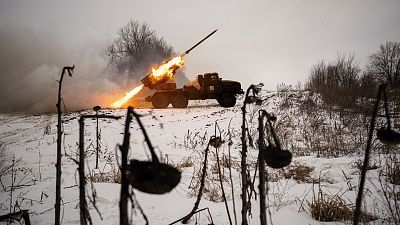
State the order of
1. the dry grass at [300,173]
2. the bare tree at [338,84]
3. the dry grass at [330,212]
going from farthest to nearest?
the bare tree at [338,84]
the dry grass at [300,173]
the dry grass at [330,212]

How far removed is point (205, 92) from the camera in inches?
624

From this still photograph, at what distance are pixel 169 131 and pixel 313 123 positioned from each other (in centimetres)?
553

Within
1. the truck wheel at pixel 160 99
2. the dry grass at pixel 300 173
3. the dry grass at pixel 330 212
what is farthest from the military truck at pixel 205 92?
the dry grass at pixel 330 212

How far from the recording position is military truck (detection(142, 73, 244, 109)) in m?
15.8

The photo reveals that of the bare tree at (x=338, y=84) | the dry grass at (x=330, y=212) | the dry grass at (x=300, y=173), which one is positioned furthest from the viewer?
the bare tree at (x=338, y=84)

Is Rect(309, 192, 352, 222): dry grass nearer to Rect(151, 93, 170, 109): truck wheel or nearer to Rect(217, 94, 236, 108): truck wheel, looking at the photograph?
Rect(217, 94, 236, 108): truck wheel

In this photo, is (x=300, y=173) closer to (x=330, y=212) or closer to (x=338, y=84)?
(x=330, y=212)

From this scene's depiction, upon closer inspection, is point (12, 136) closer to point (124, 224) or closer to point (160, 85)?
point (160, 85)

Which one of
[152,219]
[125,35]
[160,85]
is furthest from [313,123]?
[125,35]

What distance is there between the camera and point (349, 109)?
40.1 feet

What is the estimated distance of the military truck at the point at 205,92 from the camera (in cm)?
1584

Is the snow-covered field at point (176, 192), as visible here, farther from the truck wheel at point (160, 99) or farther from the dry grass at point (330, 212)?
the truck wheel at point (160, 99)

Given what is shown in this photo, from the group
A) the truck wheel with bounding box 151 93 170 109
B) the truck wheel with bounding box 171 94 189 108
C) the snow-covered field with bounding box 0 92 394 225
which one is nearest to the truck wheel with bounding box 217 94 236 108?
the truck wheel with bounding box 171 94 189 108

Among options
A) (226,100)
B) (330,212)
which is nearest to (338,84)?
(226,100)
